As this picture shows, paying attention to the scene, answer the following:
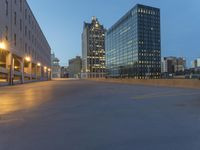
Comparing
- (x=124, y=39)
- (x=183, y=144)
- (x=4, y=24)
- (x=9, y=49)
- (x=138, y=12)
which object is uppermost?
(x=138, y=12)

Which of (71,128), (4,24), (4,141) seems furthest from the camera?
(4,24)

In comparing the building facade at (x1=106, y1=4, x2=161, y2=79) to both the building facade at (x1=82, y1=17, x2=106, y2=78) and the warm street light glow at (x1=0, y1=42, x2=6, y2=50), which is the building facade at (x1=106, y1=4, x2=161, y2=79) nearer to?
the building facade at (x1=82, y1=17, x2=106, y2=78)

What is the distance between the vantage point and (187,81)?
2269cm

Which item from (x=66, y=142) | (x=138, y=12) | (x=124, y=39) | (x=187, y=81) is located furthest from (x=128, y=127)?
(x=124, y=39)

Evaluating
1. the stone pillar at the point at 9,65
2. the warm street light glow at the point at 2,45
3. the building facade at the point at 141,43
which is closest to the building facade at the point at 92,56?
the building facade at the point at 141,43

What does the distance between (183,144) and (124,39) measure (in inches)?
6468

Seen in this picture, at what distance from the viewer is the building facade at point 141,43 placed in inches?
5704

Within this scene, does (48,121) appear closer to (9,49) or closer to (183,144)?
(183,144)

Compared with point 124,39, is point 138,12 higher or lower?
higher

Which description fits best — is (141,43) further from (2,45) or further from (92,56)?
(2,45)

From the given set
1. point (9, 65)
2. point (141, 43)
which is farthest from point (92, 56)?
point (9, 65)

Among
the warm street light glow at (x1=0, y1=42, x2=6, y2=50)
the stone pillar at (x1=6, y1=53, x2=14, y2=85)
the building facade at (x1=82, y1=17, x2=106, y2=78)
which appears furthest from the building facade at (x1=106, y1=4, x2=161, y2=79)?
the warm street light glow at (x1=0, y1=42, x2=6, y2=50)

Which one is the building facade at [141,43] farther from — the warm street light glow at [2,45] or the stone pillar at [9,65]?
the warm street light glow at [2,45]

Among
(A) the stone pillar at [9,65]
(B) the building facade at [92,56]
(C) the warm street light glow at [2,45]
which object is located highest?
(B) the building facade at [92,56]
